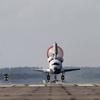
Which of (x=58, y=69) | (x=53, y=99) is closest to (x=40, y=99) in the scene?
(x=53, y=99)

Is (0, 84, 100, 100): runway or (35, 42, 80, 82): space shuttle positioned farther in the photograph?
(35, 42, 80, 82): space shuttle

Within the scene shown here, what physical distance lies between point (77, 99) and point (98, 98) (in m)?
1.82

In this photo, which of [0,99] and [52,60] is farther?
[52,60]

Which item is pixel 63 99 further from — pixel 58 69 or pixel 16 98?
pixel 58 69

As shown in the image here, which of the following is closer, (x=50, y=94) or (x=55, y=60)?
(x=50, y=94)

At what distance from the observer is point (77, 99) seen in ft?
134

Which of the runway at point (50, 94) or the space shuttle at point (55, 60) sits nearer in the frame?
the runway at point (50, 94)

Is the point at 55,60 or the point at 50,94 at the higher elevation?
the point at 55,60

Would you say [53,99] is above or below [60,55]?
below

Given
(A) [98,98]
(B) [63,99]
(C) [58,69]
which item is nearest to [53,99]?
(B) [63,99]

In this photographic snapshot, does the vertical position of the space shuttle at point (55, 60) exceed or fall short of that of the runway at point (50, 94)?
it exceeds it

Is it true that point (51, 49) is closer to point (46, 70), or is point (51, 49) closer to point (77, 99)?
point (46, 70)

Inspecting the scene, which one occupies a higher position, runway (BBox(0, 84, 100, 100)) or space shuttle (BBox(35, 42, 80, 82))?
space shuttle (BBox(35, 42, 80, 82))

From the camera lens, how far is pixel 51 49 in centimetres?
10538
